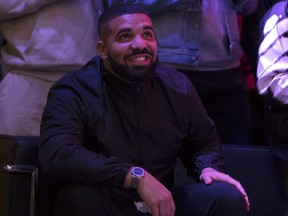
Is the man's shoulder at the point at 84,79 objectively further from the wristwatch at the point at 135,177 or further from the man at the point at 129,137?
the wristwatch at the point at 135,177

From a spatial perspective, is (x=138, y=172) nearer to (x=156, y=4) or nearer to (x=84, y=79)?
(x=84, y=79)

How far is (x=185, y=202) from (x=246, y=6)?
103cm

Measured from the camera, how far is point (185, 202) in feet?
6.41

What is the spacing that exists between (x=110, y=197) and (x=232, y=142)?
0.85 m

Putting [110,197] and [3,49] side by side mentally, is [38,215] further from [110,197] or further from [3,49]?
[3,49]

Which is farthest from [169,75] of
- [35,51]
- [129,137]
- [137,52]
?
[35,51]

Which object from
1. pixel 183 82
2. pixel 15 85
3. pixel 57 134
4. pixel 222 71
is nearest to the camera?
pixel 57 134

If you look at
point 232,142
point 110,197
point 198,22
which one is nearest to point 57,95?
point 110,197

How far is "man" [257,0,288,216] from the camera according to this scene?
2.21 metres

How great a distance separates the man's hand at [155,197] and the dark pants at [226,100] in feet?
2.55

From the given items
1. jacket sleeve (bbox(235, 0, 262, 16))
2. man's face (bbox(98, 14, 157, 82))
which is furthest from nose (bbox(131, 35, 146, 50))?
jacket sleeve (bbox(235, 0, 262, 16))

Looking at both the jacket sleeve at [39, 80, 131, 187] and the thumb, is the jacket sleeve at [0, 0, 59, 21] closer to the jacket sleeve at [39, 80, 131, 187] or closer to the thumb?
the jacket sleeve at [39, 80, 131, 187]

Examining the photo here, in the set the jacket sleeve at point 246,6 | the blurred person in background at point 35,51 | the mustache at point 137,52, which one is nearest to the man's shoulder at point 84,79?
→ the mustache at point 137,52

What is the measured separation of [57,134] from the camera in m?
1.90
